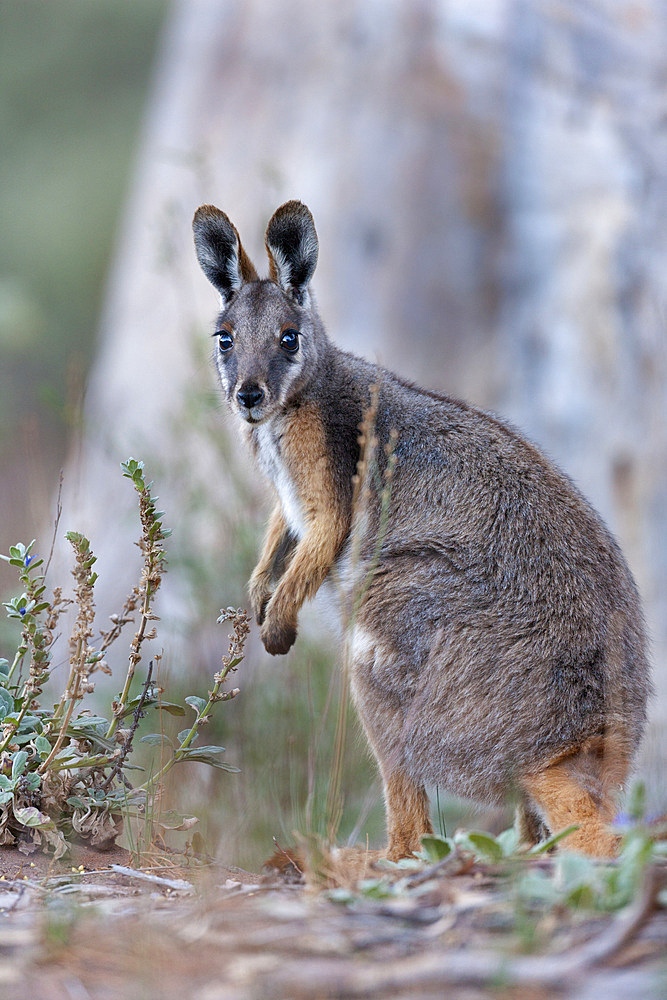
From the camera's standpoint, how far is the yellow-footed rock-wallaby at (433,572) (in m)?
3.66

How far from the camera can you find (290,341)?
463 cm

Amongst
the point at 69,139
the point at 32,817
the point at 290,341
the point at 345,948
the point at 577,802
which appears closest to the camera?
the point at 345,948

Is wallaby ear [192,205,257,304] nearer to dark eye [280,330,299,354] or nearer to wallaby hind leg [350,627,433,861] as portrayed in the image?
dark eye [280,330,299,354]

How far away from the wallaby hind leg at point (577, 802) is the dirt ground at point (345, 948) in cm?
59

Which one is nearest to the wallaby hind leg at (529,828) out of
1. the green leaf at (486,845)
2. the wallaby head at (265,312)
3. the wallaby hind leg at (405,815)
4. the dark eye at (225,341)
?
the wallaby hind leg at (405,815)

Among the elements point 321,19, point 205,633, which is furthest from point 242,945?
point 321,19

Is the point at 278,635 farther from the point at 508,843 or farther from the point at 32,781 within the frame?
the point at 508,843

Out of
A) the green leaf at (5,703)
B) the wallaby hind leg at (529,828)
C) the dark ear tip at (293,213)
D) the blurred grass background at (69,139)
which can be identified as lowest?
the wallaby hind leg at (529,828)

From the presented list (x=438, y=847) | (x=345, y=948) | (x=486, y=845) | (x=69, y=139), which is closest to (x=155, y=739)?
(x=438, y=847)

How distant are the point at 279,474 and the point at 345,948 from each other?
2657mm

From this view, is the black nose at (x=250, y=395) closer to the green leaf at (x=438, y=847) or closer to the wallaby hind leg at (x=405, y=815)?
the wallaby hind leg at (x=405, y=815)

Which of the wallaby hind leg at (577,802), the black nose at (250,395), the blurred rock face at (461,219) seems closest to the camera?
the wallaby hind leg at (577,802)

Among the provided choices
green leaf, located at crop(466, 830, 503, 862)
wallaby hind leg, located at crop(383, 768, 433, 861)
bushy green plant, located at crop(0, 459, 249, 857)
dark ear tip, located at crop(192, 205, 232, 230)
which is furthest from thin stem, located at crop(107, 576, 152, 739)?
dark ear tip, located at crop(192, 205, 232, 230)

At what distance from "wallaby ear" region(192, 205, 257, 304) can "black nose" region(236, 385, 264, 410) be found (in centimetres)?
68
